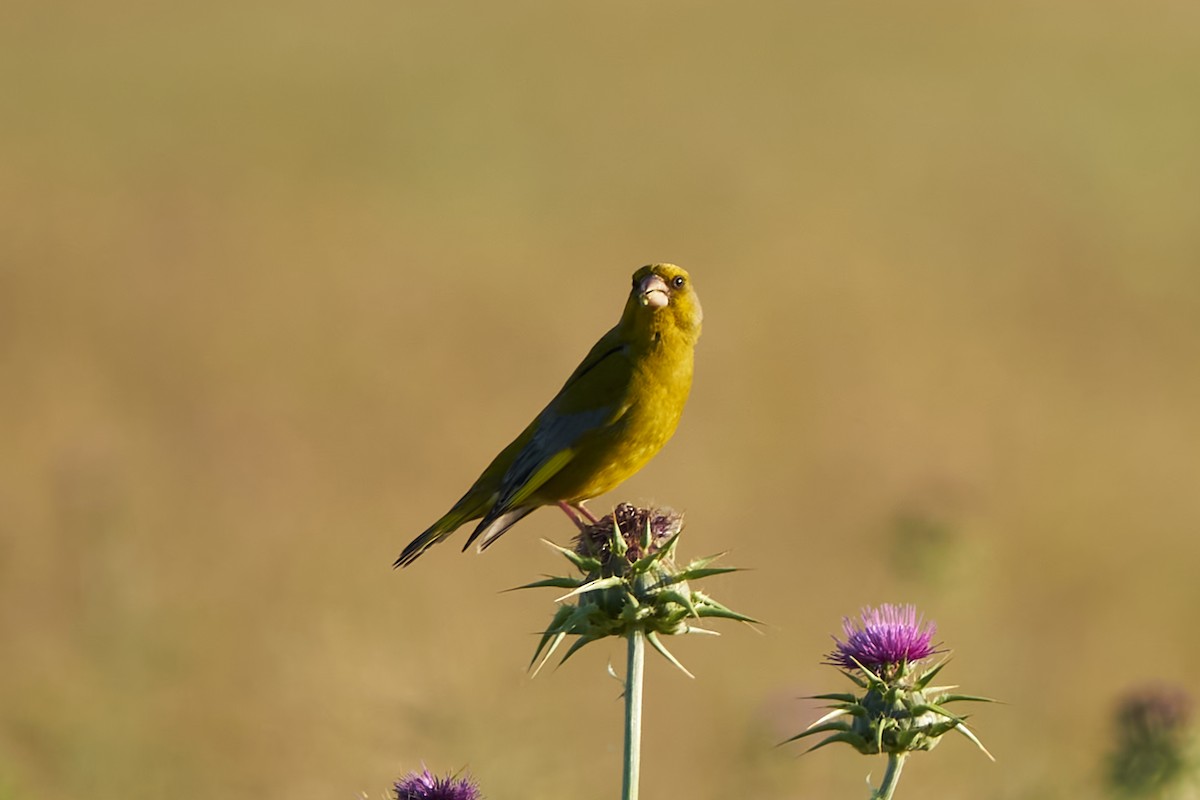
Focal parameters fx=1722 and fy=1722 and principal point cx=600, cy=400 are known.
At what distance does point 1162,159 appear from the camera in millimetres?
44031

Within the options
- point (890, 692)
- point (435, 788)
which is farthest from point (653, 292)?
point (435, 788)

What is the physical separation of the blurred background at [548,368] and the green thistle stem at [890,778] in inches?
62.3

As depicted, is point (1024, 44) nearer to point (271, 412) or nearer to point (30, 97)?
point (30, 97)

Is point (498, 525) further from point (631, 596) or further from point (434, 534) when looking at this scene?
point (631, 596)

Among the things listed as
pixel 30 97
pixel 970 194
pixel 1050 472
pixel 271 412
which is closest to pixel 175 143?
pixel 30 97

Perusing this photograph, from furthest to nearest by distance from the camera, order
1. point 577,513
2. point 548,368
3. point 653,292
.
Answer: point 548,368 → point 653,292 → point 577,513

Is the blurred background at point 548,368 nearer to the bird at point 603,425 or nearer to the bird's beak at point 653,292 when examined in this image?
the bird at point 603,425

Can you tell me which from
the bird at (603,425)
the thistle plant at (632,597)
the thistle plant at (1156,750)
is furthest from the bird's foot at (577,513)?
the thistle plant at (1156,750)

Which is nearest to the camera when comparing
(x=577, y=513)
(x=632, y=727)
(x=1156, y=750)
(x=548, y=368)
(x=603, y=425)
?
(x=632, y=727)

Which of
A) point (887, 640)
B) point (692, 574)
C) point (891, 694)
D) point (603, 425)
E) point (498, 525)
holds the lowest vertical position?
point (891, 694)

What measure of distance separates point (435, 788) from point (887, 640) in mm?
1690

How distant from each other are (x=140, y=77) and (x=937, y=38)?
89.6 ft

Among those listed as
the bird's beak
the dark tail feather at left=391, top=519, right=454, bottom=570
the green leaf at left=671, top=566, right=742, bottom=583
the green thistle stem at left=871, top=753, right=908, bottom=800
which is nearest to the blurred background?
the dark tail feather at left=391, top=519, right=454, bottom=570

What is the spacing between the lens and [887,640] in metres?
5.91
